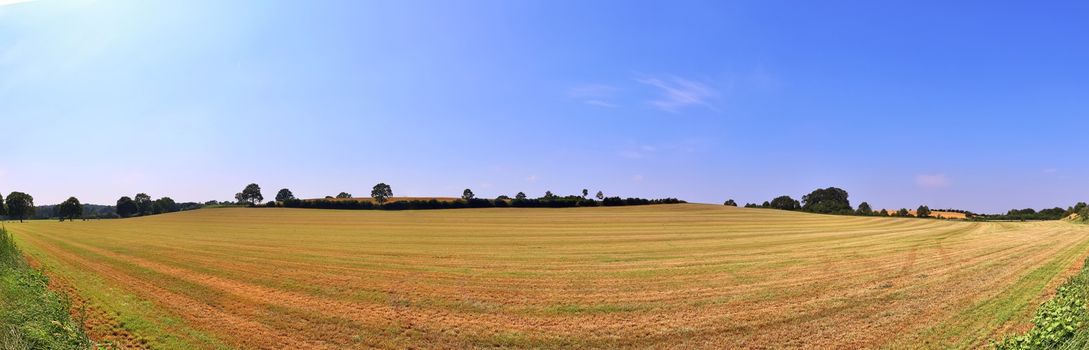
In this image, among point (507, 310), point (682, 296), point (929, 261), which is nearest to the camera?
point (507, 310)

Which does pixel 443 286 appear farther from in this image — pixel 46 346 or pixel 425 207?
pixel 425 207

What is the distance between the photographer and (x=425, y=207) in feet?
331

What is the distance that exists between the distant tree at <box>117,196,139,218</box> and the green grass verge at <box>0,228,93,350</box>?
141205mm

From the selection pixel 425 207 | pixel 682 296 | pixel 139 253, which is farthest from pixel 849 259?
pixel 425 207

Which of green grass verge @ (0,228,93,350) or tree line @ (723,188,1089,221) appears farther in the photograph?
tree line @ (723,188,1089,221)

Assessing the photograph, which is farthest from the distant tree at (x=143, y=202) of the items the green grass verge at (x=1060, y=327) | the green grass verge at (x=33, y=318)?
the green grass verge at (x=1060, y=327)

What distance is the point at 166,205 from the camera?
127562 millimetres

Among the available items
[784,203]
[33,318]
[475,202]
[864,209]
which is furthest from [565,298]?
[784,203]

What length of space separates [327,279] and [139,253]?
1795cm

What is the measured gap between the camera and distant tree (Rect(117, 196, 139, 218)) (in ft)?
392

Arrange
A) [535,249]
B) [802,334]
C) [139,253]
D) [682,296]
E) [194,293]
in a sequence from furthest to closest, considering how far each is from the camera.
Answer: [535,249] < [139,253] < [194,293] < [682,296] < [802,334]

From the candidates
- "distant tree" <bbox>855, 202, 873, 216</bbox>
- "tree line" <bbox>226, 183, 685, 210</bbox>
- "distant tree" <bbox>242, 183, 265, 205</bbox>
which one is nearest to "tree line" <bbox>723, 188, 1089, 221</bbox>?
"distant tree" <bbox>855, 202, 873, 216</bbox>

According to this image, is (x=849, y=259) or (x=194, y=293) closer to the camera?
(x=194, y=293)

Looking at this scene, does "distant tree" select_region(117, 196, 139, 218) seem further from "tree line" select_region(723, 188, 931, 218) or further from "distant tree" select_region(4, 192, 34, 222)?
"tree line" select_region(723, 188, 931, 218)
